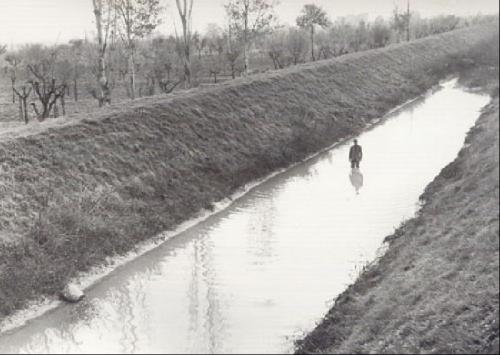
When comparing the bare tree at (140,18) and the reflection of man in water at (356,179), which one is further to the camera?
the bare tree at (140,18)

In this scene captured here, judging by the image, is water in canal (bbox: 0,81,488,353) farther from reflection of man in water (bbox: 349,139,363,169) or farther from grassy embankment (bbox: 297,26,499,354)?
grassy embankment (bbox: 297,26,499,354)

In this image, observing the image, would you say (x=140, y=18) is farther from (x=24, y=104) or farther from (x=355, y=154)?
(x=355, y=154)

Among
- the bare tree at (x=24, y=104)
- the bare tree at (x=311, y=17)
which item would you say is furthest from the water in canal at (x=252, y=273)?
the bare tree at (x=311, y=17)

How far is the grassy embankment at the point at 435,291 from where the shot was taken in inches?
461

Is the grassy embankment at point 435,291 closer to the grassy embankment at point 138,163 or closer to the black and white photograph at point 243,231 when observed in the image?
Answer: the black and white photograph at point 243,231

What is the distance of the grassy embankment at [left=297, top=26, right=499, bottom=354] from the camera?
38.4 feet

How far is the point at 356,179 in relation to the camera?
29.8 meters

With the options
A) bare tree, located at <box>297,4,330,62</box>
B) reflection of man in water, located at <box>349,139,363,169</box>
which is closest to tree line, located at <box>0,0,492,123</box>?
bare tree, located at <box>297,4,330,62</box>

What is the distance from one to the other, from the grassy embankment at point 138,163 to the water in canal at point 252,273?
4.47 ft

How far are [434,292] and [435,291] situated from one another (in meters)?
0.07

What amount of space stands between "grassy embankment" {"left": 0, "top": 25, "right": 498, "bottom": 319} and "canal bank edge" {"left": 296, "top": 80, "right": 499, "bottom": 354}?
491 centimetres

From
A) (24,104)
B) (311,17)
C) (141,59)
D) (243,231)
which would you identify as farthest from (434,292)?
(141,59)

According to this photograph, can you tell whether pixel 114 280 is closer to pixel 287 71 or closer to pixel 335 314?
pixel 335 314

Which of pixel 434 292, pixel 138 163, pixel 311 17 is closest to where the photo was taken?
pixel 434 292
